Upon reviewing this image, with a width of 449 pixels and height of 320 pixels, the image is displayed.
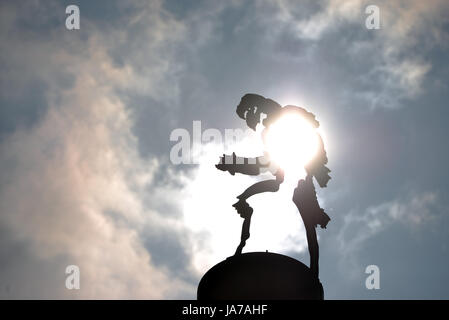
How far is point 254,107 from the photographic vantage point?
55.3ft

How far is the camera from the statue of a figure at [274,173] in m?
15.4

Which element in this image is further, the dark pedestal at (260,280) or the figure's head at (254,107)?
the figure's head at (254,107)

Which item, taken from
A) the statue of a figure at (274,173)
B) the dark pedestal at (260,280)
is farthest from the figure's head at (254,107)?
the dark pedestal at (260,280)

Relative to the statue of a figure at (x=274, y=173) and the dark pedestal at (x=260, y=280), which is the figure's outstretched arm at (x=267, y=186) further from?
the dark pedestal at (x=260, y=280)

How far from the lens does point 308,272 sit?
13547mm

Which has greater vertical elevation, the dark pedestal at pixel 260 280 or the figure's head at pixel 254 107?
the figure's head at pixel 254 107

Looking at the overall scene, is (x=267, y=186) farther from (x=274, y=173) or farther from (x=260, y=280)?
(x=260, y=280)

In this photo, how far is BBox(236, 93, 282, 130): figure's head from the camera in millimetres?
16611

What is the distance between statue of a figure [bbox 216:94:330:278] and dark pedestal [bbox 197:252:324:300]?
5.22ft

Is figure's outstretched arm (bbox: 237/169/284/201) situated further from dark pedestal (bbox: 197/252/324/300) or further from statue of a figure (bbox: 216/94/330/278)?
dark pedestal (bbox: 197/252/324/300)

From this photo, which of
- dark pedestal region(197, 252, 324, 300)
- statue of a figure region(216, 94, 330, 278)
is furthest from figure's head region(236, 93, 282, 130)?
dark pedestal region(197, 252, 324, 300)

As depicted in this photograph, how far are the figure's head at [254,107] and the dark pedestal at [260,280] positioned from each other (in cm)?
478
